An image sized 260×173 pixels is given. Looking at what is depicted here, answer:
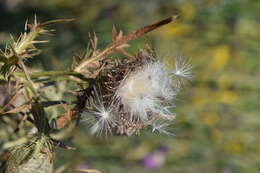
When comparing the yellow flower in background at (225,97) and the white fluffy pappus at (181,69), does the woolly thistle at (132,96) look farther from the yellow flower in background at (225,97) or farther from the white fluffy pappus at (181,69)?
the yellow flower in background at (225,97)

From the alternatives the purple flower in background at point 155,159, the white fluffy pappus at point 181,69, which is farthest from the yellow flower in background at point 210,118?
the white fluffy pappus at point 181,69

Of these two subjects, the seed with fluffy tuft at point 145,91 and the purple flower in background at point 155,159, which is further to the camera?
the purple flower in background at point 155,159

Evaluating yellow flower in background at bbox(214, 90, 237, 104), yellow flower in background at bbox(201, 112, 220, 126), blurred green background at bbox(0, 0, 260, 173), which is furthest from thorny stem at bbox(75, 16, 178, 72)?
yellow flower in background at bbox(214, 90, 237, 104)

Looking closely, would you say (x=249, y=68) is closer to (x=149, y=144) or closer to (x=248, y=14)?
(x=248, y=14)

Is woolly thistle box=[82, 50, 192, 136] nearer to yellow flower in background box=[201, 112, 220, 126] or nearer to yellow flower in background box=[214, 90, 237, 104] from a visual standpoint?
yellow flower in background box=[201, 112, 220, 126]

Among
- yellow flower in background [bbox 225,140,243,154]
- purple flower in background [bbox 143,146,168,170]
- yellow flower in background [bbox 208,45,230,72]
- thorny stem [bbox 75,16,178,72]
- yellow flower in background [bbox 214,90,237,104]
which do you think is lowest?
yellow flower in background [bbox 225,140,243,154]

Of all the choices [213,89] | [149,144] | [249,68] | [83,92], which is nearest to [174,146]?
[149,144]

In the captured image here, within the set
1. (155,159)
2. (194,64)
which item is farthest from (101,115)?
(155,159)
